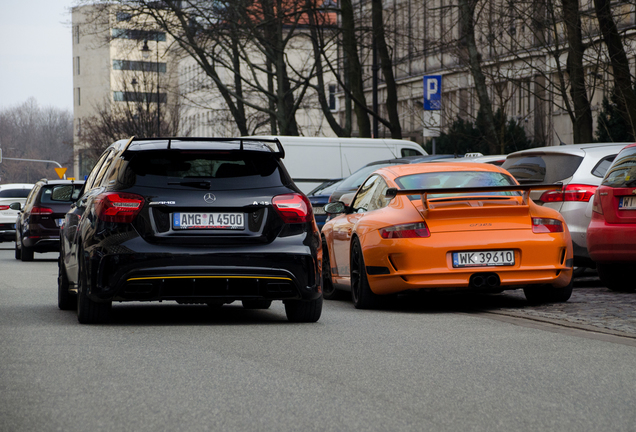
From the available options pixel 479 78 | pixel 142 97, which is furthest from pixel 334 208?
pixel 142 97

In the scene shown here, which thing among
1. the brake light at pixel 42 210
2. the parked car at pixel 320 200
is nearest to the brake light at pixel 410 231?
the parked car at pixel 320 200

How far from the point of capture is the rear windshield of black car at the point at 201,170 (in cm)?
920

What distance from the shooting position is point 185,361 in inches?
289

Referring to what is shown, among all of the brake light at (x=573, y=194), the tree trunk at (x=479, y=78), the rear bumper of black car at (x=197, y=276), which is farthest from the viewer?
the tree trunk at (x=479, y=78)

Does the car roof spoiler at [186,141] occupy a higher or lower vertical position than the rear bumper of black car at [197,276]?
higher

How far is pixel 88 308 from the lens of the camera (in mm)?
9406

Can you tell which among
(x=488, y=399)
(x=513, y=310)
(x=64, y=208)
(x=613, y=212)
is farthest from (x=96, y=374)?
(x=64, y=208)

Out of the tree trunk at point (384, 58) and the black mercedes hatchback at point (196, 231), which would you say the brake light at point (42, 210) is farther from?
the black mercedes hatchback at point (196, 231)

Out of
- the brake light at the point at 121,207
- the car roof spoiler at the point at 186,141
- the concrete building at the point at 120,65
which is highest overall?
the concrete building at the point at 120,65

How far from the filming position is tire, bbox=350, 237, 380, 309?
36.4 feet

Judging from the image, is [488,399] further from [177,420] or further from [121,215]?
[121,215]

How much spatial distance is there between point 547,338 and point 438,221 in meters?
2.24

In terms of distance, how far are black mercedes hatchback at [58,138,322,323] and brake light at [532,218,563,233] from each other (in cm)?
237

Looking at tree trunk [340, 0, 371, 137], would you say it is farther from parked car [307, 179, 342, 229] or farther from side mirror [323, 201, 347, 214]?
side mirror [323, 201, 347, 214]
